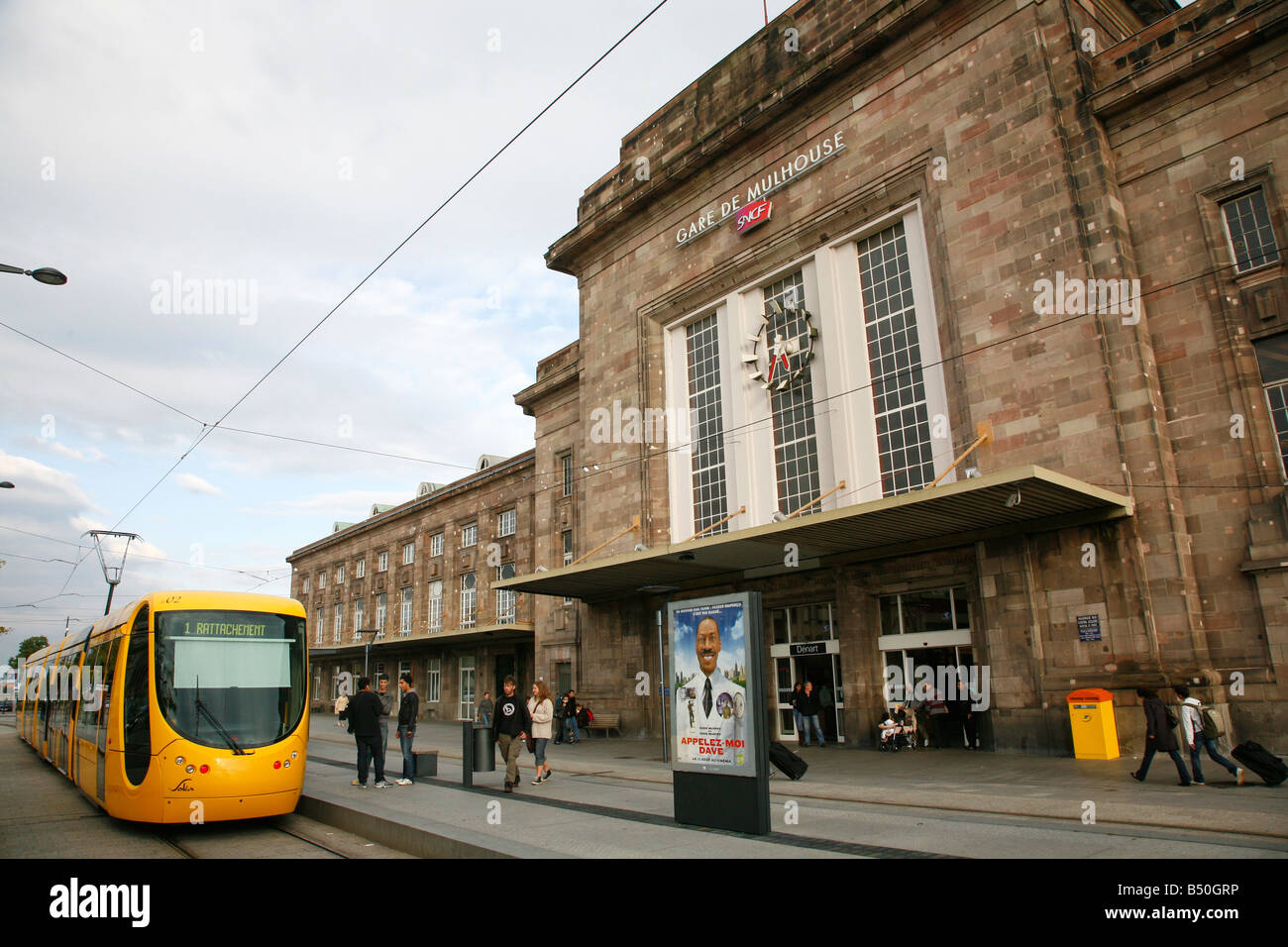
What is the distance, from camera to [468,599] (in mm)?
42812

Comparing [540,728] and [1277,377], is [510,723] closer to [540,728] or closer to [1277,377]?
[540,728]

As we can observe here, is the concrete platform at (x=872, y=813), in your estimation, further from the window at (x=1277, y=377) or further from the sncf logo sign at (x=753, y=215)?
the sncf logo sign at (x=753, y=215)

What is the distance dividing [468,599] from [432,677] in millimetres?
4581

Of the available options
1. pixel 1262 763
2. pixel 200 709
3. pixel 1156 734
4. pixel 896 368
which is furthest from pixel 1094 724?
pixel 200 709

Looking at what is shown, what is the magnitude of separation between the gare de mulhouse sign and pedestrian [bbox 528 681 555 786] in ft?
47.8

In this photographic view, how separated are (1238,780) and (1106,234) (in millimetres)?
10337

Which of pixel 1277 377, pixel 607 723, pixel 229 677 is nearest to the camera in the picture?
pixel 229 677

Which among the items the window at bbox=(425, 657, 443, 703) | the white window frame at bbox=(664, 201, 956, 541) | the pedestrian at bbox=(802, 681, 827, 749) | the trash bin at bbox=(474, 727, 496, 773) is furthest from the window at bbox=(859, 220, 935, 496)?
the window at bbox=(425, 657, 443, 703)

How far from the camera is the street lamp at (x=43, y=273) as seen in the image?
12.3 m

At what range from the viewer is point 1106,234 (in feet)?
53.4

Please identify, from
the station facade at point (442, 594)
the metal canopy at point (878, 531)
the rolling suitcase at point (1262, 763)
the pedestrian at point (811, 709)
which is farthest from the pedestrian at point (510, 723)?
the station facade at point (442, 594)

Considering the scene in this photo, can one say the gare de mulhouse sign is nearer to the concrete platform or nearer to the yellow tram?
the concrete platform

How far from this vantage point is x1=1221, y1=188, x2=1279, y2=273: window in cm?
1513
